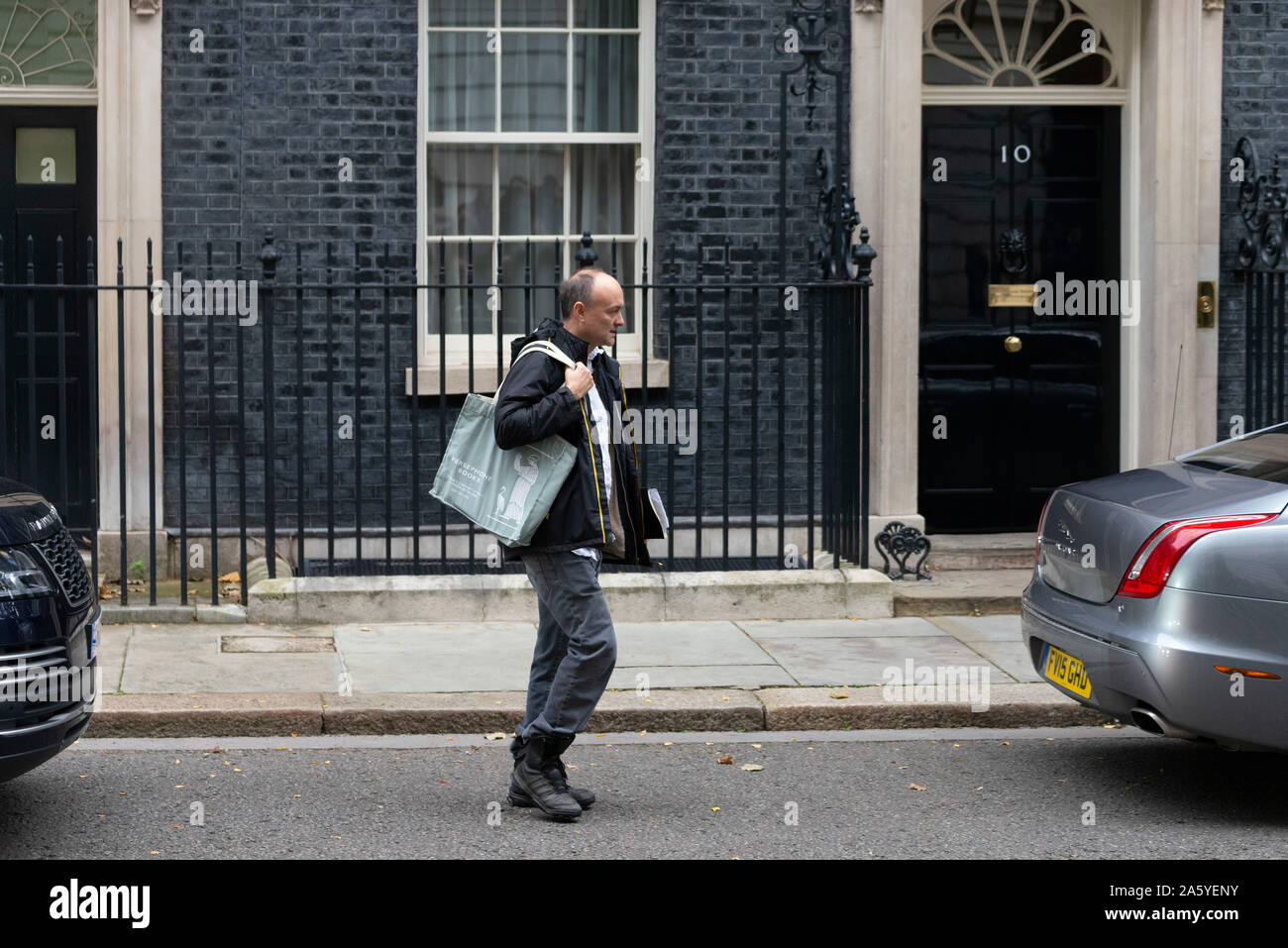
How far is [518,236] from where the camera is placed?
10.6 metres

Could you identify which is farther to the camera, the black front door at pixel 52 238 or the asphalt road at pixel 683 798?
the black front door at pixel 52 238

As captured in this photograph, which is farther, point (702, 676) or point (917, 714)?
point (702, 676)

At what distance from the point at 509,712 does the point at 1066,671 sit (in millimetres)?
2416

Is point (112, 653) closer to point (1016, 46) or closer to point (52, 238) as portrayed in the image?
point (52, 238)

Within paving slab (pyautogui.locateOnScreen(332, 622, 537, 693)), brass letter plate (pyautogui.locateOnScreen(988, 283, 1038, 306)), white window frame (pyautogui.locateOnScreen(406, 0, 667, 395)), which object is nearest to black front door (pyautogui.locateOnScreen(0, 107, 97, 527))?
white window frame (pyautogui.locateOnScreen(406, 0, 667, 395))

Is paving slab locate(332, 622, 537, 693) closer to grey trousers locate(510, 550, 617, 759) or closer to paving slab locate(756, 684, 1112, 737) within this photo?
paving slab locate(756, 684, 1112, 737)

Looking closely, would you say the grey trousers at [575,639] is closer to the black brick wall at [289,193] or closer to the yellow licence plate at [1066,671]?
the yellow licence plate at [1066,671]

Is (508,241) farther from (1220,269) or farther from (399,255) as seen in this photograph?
(1220,269)

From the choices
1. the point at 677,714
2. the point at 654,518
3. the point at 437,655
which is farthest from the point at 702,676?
the point at 654,518

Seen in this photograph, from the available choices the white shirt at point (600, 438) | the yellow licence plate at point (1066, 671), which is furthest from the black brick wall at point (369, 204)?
the white shirt at point (600, 438)

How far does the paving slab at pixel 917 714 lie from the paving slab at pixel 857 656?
0.38 meters

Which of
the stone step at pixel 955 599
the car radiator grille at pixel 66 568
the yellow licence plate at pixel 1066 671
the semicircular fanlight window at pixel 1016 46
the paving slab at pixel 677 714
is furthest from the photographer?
the semicircular fanlight window at pixel 1016 46

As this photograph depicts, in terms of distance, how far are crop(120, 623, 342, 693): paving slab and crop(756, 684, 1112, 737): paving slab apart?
2.07 metres

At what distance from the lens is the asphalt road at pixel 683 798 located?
5.36m
